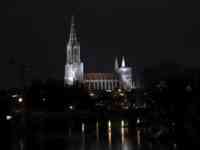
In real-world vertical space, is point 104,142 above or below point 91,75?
below

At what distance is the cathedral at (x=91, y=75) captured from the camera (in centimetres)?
15250

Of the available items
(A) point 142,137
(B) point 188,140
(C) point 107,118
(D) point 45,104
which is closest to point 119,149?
(B) point 188,140

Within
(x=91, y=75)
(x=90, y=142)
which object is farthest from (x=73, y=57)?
(x=90, y=142)

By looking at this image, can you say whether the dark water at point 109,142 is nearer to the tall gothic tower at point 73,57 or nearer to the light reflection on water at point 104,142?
the light reflection on water at point 104,142

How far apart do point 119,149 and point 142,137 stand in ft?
23.8

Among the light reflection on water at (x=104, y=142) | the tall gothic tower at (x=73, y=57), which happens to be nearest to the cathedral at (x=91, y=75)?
the tall gothic tower at (x=73, y=57)

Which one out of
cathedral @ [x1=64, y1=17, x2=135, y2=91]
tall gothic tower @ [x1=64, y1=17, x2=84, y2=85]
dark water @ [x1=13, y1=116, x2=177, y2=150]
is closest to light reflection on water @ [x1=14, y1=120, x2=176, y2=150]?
dark water @ [x1=13, y1=116, x2=177, y2=150]

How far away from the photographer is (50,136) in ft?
123

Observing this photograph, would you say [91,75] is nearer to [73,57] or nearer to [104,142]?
[73,57]

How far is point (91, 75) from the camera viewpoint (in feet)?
569

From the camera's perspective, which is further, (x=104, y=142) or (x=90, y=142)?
(x=90, y=142)

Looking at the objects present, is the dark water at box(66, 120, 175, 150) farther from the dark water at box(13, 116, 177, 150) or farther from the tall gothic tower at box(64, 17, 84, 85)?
the tall gothic tower at box(64, 17, 84, 85)

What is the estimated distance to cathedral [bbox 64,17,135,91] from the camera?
500ft

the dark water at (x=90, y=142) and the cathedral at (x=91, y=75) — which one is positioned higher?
the cathedral at (x=91, y=75)
